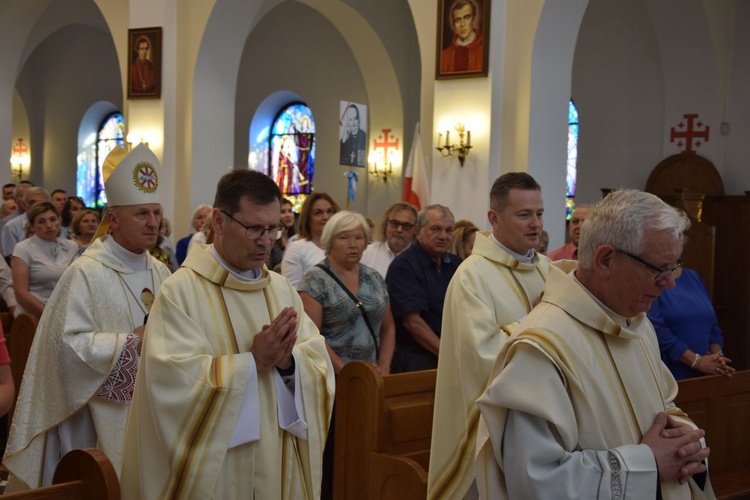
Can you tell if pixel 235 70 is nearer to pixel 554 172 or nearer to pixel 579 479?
pixel 554 172

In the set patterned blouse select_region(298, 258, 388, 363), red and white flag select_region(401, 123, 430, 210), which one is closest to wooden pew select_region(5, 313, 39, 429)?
patterned blouse select_region(298, 258, 388, 363)

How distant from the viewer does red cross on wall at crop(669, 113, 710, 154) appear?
11484 mm

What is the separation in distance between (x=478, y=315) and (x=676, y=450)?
146 cm

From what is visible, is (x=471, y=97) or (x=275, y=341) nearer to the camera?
(x=275, y=341)

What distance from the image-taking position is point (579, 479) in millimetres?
2125

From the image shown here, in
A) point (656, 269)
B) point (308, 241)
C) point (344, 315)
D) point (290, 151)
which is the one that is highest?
point (290, 151)

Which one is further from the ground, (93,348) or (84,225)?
(84,225)

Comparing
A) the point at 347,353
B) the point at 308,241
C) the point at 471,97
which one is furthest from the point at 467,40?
the point at 347,353

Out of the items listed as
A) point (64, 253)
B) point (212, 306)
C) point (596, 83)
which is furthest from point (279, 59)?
point (212, 306)

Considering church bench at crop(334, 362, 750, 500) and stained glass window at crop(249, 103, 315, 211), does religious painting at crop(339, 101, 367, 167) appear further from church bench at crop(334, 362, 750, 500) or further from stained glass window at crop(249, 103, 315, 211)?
stained glass window at crop(249, 103, 315, 211)

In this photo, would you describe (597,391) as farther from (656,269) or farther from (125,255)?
(125,255)

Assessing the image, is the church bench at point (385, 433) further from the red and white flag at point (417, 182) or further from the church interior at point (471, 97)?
the red and white flag at point (417, 182)

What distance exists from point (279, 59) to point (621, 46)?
7009 mm

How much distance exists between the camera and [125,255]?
154 inches
